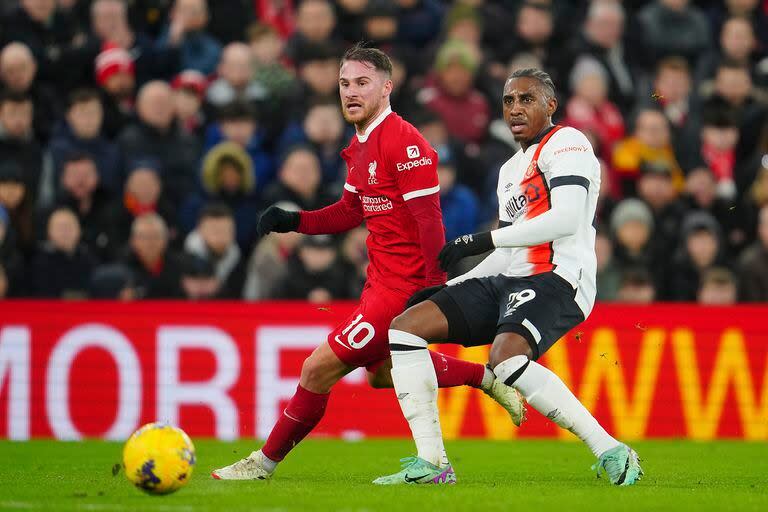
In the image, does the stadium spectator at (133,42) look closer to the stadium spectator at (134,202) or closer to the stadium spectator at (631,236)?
the stadium spectator at (134,202)

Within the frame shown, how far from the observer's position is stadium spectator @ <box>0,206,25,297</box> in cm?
1345

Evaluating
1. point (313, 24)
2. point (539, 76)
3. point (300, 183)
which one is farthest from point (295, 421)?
point (313, 24)

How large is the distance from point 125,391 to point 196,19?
15.1 feet

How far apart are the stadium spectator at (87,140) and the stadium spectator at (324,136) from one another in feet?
6.03

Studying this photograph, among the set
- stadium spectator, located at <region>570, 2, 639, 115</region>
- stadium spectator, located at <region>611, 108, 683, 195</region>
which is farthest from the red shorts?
stadium spectator, located at <region>570, 2, 639, 115</region>

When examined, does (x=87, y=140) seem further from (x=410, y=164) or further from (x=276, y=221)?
(x=410, y=164)

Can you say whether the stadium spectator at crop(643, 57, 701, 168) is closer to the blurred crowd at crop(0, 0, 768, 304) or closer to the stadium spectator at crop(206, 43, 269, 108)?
the blurred crowd at crop(0, 0, 768, 304)

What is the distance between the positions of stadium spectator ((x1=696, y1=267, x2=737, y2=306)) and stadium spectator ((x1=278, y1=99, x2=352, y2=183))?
159 inches

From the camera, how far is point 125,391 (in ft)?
43.3

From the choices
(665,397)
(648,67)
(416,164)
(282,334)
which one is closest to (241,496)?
(416,164)

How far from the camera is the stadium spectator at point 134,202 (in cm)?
1405

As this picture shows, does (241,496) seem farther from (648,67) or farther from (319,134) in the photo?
(648,67)

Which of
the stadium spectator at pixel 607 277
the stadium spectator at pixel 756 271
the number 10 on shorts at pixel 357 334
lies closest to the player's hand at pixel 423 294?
the number 10 on shorts at pixel 357 334

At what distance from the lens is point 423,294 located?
834 centimetres
